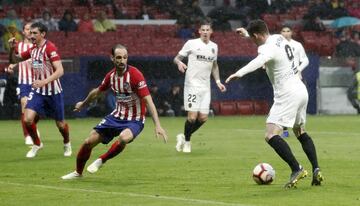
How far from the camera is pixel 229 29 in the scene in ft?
132

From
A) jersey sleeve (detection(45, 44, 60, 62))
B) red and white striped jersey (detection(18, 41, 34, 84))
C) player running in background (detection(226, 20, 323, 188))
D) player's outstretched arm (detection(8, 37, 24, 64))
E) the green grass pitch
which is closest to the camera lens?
the green grass pitch

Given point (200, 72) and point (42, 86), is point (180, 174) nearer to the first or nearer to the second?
point (42, 86)

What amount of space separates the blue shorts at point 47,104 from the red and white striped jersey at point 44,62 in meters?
0.09

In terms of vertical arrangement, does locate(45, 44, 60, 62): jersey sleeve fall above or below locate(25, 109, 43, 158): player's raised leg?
above

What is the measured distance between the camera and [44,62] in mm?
18453

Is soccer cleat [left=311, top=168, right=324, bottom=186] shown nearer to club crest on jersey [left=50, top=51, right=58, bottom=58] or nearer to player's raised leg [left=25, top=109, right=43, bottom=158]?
club crest on jersey [left=50, top=51, right=58, bottom=58]

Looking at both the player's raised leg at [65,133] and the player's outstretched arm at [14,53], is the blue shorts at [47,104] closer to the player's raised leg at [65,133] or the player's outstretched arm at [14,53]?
the player's raised leg at [65,133]

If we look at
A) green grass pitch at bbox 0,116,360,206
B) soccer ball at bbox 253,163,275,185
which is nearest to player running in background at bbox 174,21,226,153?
green grass pitch at bbox 0,116,360,206

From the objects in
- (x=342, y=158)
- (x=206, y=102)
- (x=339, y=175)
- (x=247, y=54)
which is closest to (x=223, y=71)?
(x=247, y=54)

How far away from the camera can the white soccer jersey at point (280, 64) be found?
44.9ft

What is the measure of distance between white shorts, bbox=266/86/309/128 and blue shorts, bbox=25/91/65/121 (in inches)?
236

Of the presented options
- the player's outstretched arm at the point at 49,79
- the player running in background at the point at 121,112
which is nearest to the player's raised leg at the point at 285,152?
the player running in background at the point at 121,112

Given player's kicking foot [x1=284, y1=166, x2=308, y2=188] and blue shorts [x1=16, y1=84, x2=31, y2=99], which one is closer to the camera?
player's kicking foot [x1=284, y1=166, x2=308, y2=188]

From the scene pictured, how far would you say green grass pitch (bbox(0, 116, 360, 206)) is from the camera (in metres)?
12.4
